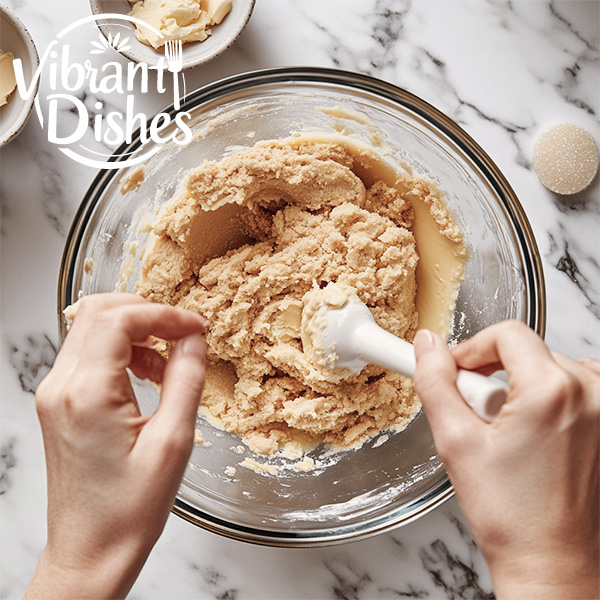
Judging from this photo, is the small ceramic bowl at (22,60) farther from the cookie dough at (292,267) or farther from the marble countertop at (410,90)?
the cookie dough at (292,267)

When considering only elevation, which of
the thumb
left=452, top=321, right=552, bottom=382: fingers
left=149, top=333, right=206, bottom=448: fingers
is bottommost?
left=149, top=333, right=206, bottom=448: fingers

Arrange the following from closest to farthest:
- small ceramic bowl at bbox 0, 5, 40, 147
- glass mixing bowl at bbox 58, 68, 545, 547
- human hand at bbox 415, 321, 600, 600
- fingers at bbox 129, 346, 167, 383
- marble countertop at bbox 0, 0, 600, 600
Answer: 1. human hand at bbox 415, 321, 600, 600
2. fingers at bbox 129, 346, 167, 383
3. glass mixing bowl at bbox 58, 68, 545, 547
4. small ceramic bowl at bbox 0, 5, 40, 147
5. marble countertop at bbox 0, 0, 600, 600

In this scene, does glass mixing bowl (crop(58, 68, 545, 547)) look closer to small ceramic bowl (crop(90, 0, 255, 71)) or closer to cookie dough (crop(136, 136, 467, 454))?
cookie dough (crop(136, 136, 467, 454))

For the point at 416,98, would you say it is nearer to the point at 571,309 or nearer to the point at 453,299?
the point at 453,299

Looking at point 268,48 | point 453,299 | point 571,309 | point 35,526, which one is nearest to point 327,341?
point 453,299

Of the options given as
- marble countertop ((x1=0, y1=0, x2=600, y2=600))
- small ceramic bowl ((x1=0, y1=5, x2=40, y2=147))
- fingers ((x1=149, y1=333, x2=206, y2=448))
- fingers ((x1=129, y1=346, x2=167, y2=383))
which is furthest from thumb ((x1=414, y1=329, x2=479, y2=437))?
small ceramic bowl ((x1=0, y1=5, x2=40, y2=147))

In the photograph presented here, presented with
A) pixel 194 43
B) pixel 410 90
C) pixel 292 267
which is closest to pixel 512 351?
pixel 292 267

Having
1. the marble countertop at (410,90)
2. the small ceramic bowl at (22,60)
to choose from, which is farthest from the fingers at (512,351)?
the small ceramic bowl at (22,60)
